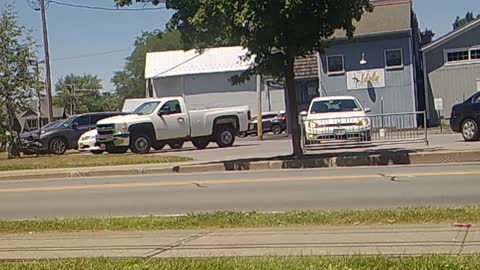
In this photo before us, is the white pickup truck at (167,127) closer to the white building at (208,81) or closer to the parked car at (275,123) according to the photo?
the parked car at (275,123)

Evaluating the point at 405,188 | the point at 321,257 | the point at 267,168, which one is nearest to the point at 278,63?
the point at 267,168

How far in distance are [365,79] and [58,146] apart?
18056 millimetres

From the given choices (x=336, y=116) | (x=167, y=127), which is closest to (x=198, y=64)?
(x=167, y=127)

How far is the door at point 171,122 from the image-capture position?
96.1ft

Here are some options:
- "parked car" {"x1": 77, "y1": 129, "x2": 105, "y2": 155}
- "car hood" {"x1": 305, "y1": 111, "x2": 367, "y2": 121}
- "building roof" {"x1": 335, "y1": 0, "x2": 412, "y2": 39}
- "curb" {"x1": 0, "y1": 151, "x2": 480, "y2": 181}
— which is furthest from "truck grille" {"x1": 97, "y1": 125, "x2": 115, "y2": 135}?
"building roof" {"x1": 335, "y1": 0, "x2": 412, "y2": 39}

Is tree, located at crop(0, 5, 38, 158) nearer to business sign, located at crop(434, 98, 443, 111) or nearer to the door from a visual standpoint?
the door

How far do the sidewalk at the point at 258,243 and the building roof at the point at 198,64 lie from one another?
4779 centimetres

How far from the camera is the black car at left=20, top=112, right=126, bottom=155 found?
32.7 metres

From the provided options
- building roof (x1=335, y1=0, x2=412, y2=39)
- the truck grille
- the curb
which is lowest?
the curb

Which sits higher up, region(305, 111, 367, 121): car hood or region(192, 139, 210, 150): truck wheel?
region(305, 111, 367, 121): car hood

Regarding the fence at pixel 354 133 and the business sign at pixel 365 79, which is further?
the business sign at pixel 365 79

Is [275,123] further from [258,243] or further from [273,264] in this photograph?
[273,264]

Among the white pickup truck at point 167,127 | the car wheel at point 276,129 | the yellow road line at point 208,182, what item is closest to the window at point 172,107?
the white pickup truck at point 167,127

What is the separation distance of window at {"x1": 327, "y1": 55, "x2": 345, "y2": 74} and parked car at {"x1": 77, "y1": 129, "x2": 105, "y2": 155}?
58.5ft
